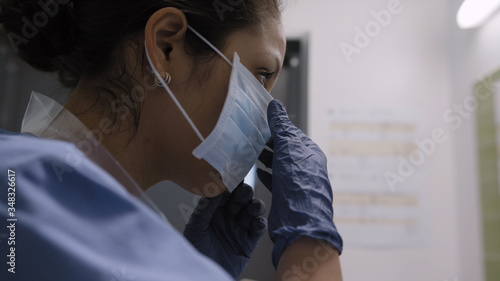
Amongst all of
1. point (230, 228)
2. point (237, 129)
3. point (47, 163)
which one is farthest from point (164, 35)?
point (230, 228)

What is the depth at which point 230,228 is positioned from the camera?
0.89m

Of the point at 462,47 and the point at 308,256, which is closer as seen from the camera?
the point at 308,256

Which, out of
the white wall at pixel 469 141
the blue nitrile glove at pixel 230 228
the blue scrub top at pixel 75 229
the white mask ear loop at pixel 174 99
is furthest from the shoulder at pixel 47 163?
the white wall at pixel 469 141

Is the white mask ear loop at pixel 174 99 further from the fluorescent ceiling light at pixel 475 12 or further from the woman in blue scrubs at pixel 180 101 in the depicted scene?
the fluorescent ceiling light at pixel 475 12

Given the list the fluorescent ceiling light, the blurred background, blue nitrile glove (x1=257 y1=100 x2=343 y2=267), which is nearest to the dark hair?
blue nitrile glove (x1=257 y1=100 x2=343 y2=267)

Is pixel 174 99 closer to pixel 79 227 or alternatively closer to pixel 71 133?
pixel 71 133

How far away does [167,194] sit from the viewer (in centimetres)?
105

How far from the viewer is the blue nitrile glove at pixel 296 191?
0.53 m

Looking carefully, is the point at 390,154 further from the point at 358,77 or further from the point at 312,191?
the point at 312,191

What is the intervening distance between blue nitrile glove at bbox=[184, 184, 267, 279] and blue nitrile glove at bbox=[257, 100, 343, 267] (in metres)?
0.21

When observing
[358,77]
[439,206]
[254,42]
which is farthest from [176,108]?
[439,206]

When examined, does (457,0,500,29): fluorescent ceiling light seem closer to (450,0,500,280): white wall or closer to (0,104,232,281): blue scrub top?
(450,0,500,280): white wall

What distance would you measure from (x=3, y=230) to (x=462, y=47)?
193 centimetres

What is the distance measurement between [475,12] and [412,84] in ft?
1.29
